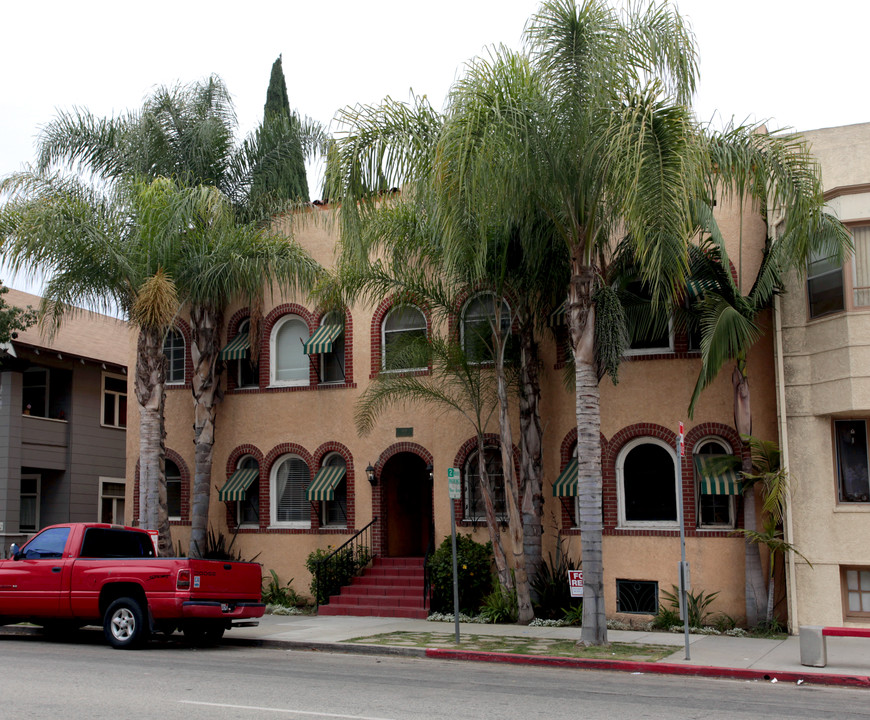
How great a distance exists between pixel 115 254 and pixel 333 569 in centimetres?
742

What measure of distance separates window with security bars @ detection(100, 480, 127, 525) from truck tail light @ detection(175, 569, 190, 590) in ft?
55.4

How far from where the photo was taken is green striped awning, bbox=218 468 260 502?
20.6 metres

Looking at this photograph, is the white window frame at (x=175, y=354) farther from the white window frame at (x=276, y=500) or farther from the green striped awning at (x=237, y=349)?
the white window frame at (x=276, y=500)

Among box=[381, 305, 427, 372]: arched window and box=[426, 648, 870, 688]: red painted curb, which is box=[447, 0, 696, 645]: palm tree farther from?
box=[381, 305, 427, 372]: arched window

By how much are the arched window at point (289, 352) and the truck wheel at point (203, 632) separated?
695 centimetres

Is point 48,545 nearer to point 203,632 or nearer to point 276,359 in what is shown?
point 203,632

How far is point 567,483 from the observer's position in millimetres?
17156

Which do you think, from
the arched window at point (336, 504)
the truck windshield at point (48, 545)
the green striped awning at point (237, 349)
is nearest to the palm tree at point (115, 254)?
the green striped awning at point (237, 349)

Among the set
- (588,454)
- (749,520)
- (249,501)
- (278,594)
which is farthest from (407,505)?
(588,454)

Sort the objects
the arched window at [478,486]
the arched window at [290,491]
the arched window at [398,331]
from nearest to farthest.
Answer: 1. the arched window at [398,331]
2. the arched window at [478,486]
3. the arched window at [290,491]

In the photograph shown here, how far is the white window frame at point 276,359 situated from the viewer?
20953 mm

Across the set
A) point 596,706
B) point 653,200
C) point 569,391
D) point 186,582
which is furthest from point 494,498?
point 596,706

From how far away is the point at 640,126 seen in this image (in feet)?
40.4

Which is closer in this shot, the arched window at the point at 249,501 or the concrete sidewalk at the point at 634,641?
the concrete sidewalk at the point at 634,641
